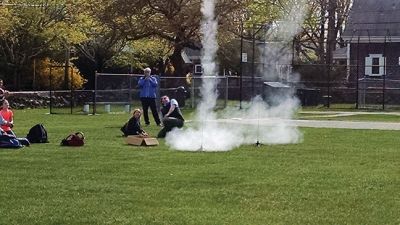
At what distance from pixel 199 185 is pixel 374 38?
44644 mm

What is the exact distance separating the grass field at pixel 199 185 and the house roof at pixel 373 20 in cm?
3683

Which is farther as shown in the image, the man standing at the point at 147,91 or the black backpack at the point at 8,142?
the man standing at the point at 147,91

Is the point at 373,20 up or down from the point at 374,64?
up

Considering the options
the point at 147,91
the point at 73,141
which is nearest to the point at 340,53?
the point at 147,91

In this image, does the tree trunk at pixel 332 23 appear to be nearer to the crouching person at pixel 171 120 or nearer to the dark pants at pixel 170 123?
the crouching person at pixel 171 120

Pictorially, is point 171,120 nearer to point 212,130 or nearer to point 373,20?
point 212,130

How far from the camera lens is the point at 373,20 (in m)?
56.1

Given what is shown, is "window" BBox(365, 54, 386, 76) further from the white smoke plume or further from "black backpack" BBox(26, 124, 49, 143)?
"black backpack" BBox(26, 124, 49, 143)

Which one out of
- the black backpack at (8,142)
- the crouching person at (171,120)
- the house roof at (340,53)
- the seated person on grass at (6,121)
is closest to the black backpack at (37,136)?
the seated person on grass at (6,121)

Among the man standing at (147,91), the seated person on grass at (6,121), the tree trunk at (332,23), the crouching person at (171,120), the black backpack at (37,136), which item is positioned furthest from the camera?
the tree trunk at (332,23)

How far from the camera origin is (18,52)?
44.2m

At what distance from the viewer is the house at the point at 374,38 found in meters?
52.6

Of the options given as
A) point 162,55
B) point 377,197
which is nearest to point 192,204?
point 377,197

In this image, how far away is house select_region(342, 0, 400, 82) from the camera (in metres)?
52.6
